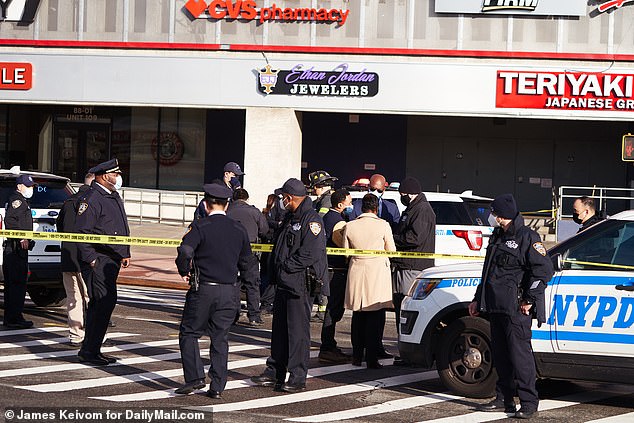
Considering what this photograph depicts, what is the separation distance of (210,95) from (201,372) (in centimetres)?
2127

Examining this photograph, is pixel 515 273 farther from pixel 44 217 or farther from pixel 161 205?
pixel 161 205

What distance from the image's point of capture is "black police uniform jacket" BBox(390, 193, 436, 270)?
12.6 metres

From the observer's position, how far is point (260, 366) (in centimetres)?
1187

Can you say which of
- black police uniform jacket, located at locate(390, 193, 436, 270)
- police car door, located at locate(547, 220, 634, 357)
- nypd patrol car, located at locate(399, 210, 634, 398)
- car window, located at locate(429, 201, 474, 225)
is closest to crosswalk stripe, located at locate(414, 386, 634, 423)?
nypd patrol car, located at locate(399, 210, 634, 398)

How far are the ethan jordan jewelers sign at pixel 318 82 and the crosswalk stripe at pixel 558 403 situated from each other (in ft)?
63.3

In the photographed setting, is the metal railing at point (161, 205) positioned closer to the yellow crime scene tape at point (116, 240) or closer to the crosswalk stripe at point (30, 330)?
the crosswalk stripe at point (30, 330)

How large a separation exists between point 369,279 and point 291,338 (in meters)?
1.67

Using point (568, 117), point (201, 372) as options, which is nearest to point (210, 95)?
point (568, 117)

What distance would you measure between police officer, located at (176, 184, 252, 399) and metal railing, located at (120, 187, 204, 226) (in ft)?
71.6

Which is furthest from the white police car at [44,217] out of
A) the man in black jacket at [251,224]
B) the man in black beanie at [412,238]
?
the man in black beanie at [412,238]

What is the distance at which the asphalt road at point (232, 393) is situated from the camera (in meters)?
9.40

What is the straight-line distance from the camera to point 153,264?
24141 mm

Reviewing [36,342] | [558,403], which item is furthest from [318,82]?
[558,403]

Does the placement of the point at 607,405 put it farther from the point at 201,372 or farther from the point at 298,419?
the point at 201,372
